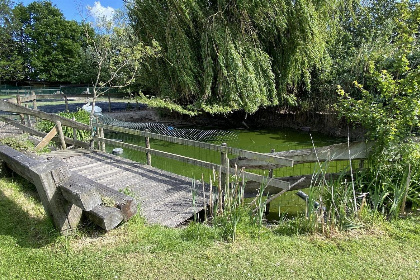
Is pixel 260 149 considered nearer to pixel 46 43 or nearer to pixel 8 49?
pixel 8 49

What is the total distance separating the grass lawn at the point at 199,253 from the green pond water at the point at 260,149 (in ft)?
7.39

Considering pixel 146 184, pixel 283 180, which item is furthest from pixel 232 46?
pixel 146 184

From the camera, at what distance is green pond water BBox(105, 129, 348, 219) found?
611cm

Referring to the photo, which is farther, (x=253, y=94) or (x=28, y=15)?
(x=28, y=15)

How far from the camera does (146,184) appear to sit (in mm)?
5348

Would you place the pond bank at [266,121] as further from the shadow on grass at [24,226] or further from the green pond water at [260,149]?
the shadow on grass at [24,226]

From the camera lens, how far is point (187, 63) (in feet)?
37.9

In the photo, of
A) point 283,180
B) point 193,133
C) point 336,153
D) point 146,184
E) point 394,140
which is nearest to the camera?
point 394,140

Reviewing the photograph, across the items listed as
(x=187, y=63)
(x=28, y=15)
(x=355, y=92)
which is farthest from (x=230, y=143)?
→ (x=28, y=15)

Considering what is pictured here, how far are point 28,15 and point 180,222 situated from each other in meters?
47.9

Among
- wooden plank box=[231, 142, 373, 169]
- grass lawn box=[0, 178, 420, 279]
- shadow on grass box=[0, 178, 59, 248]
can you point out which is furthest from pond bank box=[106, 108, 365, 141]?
shadow on grass box=[0, 178, 59, 248]

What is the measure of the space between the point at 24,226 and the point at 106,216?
1.21m

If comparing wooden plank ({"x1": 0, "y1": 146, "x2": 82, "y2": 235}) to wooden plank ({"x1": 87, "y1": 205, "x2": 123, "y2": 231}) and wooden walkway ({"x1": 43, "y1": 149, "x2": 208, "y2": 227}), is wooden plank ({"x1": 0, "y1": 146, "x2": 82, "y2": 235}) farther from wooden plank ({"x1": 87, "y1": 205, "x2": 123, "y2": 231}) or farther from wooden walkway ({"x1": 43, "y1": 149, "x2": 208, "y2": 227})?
wooden walkway ({"x1": 43, "y1": 149, "x2": 208, "y2": 227})

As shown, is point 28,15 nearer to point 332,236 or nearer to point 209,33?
point 209,33
